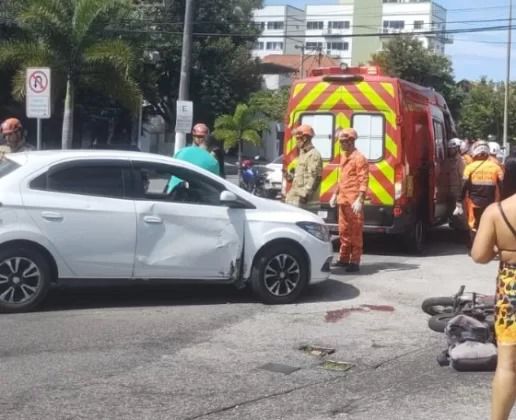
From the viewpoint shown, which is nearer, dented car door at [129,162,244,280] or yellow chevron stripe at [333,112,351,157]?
dented car door at [129,162,244,280]

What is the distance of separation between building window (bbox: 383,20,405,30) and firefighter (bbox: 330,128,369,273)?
97.4m

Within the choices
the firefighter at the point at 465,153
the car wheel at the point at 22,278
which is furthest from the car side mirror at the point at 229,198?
the firefighter at the point at 465,153

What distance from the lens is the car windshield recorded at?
29.2ft

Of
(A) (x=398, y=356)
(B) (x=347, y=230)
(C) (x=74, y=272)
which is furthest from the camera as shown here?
(B) (x=347, y=230)

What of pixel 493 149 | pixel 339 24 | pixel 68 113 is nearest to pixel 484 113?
pixel 68 113

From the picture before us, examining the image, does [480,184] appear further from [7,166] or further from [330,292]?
[7,166]

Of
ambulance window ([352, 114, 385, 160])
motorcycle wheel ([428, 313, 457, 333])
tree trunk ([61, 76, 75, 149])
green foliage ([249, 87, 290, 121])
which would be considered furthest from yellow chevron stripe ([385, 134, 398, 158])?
green foliage ([249, 87, 290, 121])

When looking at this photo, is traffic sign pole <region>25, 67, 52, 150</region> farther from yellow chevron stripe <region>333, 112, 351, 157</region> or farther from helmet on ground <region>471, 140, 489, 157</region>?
helmet on ground <region>471, 140, 489, 157</region>

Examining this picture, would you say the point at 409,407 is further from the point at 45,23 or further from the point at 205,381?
the point at 45,23

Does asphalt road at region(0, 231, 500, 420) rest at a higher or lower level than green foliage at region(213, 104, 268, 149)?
lower

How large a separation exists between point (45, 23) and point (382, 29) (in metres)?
88.0

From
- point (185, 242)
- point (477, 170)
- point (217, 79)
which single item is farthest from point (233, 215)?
point (217, 79)

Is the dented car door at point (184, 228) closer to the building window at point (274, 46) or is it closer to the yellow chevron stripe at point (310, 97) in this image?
the yellow chevron stripe at point (310, 97)

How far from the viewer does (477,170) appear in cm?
1291
